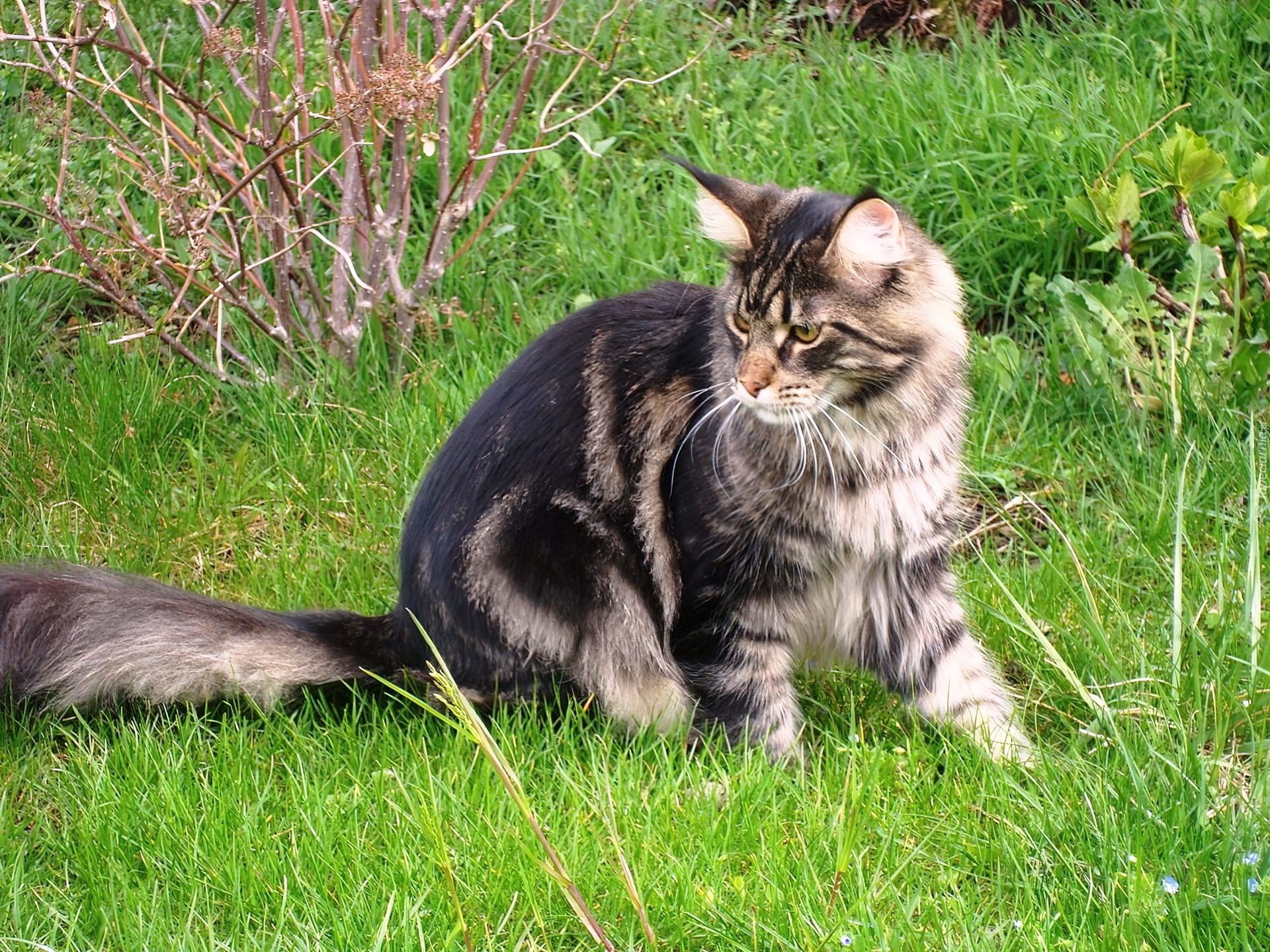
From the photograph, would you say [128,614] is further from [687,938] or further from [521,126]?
[521,126]

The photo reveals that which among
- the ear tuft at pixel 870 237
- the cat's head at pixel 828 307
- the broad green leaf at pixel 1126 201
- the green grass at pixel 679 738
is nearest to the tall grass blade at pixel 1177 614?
the green grass at pixel 679 738

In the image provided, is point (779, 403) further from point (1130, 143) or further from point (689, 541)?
point (1130, 143)

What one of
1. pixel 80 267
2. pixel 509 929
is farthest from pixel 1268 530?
pixel 80 267

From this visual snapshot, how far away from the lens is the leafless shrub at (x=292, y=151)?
3.44 metres

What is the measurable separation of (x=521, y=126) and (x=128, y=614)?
7.95ft

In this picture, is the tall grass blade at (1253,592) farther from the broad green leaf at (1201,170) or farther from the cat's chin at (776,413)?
the broad green leaf at (1201,170)

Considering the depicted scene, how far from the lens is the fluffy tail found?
105 inches

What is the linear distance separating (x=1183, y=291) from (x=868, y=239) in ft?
5.34

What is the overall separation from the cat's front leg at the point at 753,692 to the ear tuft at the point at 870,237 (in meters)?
0.81

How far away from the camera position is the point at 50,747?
9.23ft

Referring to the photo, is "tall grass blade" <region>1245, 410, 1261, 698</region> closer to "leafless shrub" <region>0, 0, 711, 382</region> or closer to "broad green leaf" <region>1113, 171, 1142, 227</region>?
"broad green leaf" <region>1113, 171, 1142, 227</region>

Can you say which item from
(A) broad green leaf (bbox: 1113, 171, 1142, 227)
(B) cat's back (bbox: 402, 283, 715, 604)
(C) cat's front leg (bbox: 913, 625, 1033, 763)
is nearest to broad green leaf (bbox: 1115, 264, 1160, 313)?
(A) broad green leaf (bbox: 1113, 171, 1142, 227)

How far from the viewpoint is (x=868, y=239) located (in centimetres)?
252

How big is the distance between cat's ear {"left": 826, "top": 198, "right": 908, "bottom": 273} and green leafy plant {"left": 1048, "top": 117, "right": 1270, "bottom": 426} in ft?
3.55
